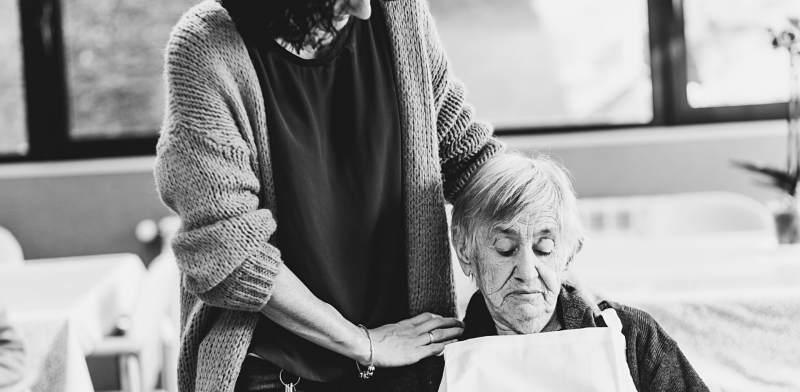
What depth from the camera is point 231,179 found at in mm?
1114

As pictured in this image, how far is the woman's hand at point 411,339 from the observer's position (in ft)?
4.12

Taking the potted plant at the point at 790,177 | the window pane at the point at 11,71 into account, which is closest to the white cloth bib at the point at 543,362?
the potted plant at the point at 790,177

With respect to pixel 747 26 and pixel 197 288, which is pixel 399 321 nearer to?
pixel 197 288

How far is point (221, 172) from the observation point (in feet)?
3.64

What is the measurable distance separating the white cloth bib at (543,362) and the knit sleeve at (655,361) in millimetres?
32

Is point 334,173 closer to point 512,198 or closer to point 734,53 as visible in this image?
point 512,198

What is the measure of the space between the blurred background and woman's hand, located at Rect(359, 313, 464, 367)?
2.60 meters

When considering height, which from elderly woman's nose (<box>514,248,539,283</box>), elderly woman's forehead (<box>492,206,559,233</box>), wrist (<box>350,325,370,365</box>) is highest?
elderly woman's forehead (<box>492,206,559,233</box>)

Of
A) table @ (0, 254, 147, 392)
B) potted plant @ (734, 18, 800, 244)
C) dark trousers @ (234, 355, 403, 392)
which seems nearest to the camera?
dark trousers @ (234, 355, 403, 392)

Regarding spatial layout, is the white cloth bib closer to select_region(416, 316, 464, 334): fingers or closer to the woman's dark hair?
select_region(416, 316, 464, 334): fingers

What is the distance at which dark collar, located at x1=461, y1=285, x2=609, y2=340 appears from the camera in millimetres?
1315

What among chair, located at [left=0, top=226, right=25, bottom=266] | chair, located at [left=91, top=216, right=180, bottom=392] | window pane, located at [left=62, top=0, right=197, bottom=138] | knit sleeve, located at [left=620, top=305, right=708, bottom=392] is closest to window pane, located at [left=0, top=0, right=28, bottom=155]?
window pane, located at [left=62, top=0, right=197, bottom=138]

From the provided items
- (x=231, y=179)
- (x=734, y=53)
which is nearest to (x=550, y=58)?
(x=734, y=53)

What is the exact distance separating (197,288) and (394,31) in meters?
0.50
